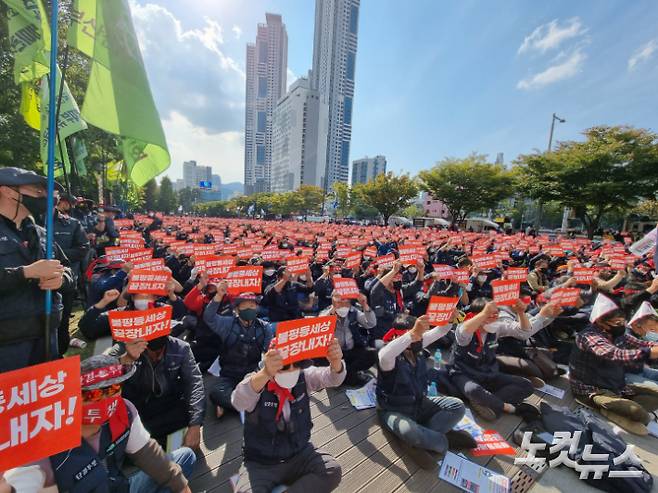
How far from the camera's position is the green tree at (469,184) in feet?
90.2

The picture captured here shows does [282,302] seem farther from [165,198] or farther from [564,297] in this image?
[165,198]

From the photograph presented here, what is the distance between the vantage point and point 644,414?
357 cm

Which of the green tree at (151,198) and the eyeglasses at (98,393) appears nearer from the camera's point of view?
the eyeglasses at (98,393)

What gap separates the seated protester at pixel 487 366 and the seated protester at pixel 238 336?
2.54 metres

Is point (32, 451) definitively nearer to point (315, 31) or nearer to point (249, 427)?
point (249, 427)

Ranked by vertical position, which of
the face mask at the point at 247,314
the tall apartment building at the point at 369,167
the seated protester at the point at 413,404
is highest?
the tall apartment building at the point at 369,167

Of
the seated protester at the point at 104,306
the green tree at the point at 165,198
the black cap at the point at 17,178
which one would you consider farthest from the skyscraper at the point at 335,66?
the black cap at the point at 17,178

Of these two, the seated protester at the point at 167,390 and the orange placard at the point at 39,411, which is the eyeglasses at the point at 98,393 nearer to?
the orange placard at the point at 39,411

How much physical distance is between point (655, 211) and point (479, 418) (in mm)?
45493

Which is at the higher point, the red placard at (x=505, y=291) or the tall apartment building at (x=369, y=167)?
the tall apartment building at (x=369, y=167)

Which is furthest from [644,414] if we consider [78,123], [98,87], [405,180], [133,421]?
[405,180]

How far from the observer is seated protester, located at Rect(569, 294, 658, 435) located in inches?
142

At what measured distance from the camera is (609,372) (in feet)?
12.9

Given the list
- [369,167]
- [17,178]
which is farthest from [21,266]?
[369,167]
